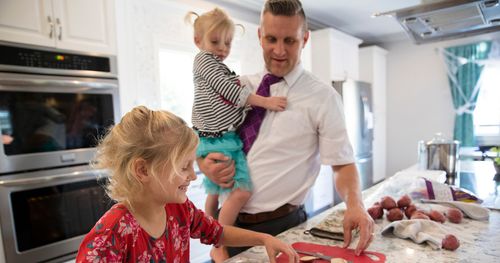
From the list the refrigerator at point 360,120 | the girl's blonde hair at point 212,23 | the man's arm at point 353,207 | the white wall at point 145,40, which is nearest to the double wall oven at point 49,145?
the white wall at point 145,40

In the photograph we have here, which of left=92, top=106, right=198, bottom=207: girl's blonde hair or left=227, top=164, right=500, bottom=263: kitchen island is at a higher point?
left=92, top=106, right=198, bottom=207: girl's blonde hair

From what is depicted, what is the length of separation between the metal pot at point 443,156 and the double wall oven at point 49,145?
79.4 inches

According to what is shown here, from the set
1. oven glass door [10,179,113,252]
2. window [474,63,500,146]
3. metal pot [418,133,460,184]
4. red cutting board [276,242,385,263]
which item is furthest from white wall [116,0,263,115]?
window [474,63,500,146]

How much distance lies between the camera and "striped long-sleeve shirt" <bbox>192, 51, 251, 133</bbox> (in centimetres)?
116

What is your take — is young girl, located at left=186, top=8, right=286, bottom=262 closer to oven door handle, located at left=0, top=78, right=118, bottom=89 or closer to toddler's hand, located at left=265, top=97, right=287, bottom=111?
toddler's hand, located at left=265, top=97, right=287, bottom=111

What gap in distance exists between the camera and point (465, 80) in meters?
4.44

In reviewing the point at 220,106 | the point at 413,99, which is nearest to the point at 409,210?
the point at 220,106

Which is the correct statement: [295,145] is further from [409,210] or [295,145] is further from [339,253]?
[409,210]

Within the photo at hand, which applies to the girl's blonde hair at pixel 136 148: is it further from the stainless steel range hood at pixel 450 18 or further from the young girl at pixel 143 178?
the stainless steel range hood at pixel 450 18

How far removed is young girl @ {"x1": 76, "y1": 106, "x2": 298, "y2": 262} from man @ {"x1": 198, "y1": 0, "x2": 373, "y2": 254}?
16.1 inches

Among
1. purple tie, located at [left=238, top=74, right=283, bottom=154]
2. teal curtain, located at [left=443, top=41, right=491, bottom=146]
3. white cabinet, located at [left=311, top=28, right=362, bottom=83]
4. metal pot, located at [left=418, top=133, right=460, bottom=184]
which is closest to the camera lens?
purple tie, located at [left=238, top=74, right=283, bottom=154]

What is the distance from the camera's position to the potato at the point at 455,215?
1083mm

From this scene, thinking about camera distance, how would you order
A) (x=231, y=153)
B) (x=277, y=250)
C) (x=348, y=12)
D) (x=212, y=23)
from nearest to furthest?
(x=277, y=250), (x=231, y=153), (x=212, y=23), (x=348, y=12)

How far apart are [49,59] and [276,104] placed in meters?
1.33
